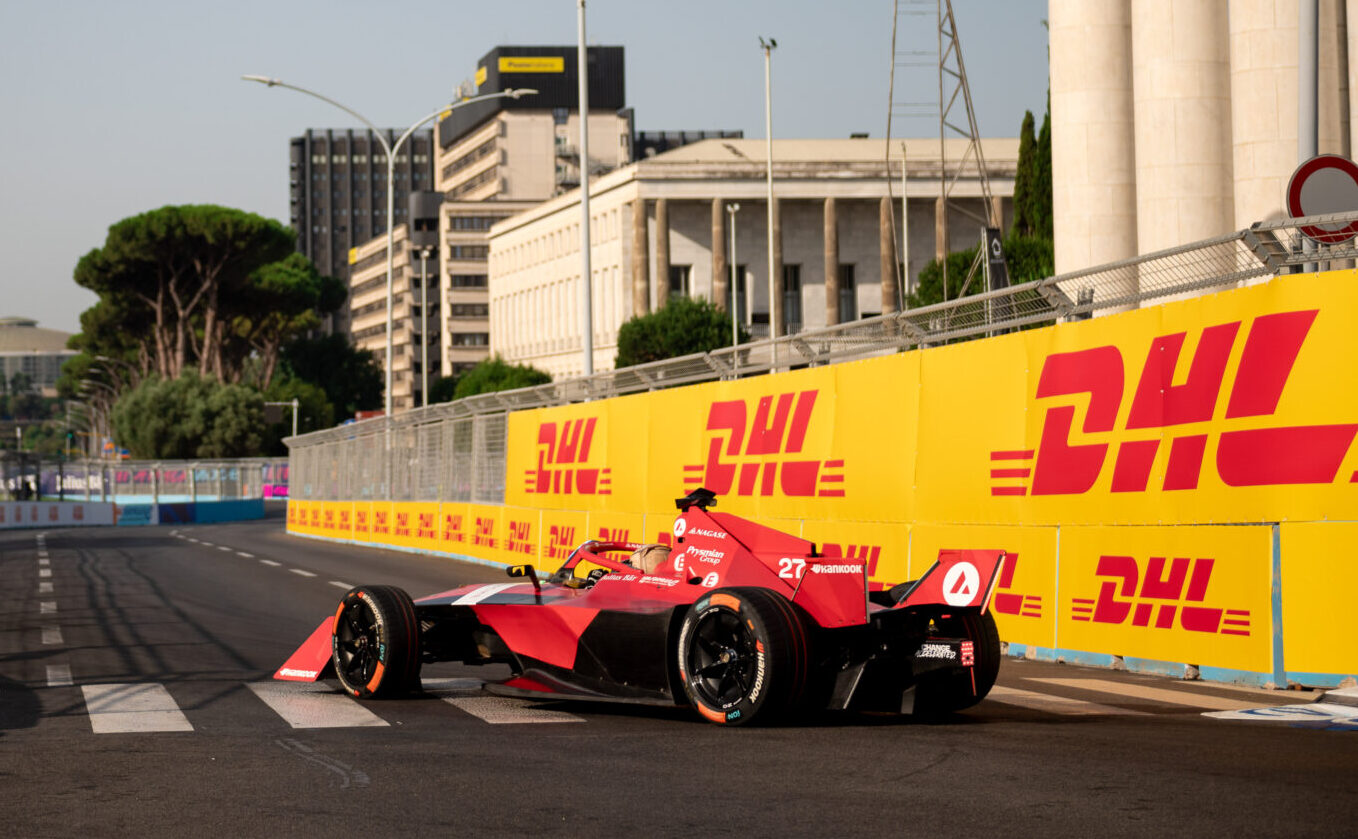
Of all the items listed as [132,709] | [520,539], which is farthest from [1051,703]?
[520,539]

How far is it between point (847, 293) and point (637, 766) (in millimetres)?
105029

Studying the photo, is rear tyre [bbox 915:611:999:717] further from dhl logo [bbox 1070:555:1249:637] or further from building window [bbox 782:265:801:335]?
building window [bbox 782:265:801:335]

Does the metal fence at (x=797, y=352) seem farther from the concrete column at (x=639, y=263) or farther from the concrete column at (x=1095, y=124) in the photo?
the concrete column at (x=639, y=263)

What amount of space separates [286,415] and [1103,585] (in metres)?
126

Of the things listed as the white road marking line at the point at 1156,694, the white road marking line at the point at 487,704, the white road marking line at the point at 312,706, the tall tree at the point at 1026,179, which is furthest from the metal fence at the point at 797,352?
the tall tree at the point at 1026,179

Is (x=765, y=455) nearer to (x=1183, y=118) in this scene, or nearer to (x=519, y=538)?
(x=519, y=538)

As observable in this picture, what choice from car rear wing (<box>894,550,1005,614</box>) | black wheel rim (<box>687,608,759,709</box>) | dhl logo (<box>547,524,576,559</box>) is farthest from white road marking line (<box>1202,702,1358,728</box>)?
dhl logo (<box>547,524,576,559</box>)

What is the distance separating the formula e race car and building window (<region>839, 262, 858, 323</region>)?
101m

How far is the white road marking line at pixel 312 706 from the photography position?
29.9 ft

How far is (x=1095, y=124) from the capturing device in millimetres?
30953

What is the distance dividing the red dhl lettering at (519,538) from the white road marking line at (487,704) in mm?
14662

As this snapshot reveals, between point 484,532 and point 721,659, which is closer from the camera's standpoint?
point 721,659

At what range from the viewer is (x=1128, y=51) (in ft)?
102

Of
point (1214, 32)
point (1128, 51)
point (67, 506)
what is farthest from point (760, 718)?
point (67, 506)
